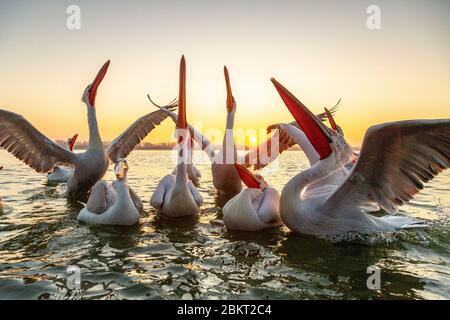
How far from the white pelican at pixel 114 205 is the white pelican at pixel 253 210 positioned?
126cm

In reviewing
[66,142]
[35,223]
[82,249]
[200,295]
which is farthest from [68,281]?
[66,142]

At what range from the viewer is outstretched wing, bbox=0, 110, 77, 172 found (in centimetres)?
671

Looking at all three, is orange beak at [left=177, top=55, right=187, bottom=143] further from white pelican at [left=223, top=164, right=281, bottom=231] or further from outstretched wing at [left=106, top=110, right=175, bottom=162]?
outstretched wing at [left=106, top=110, right=175, bottom=162]

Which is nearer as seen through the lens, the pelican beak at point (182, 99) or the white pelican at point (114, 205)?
the white pelican at point (114, 205)

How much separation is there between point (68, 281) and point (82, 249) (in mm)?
892

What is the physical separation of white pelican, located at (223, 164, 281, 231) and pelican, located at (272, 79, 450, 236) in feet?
1.23

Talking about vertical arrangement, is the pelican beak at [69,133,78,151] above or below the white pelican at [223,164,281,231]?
above

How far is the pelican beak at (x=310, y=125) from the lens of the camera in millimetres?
4570

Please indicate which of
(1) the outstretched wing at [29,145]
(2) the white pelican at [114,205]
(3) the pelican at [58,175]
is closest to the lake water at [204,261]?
(2) the white pelican at [114,205]

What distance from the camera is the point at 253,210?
16.3 feet

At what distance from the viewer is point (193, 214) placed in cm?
578

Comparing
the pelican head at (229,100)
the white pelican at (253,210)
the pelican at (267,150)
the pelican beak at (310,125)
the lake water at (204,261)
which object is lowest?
the lake water at (204,261)

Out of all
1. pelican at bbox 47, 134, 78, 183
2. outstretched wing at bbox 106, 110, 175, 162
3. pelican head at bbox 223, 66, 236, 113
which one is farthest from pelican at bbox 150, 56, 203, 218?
pelican at bbox 47, 134, 78, 183

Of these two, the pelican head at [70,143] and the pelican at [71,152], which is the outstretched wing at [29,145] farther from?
the pelican head at [70,143]
